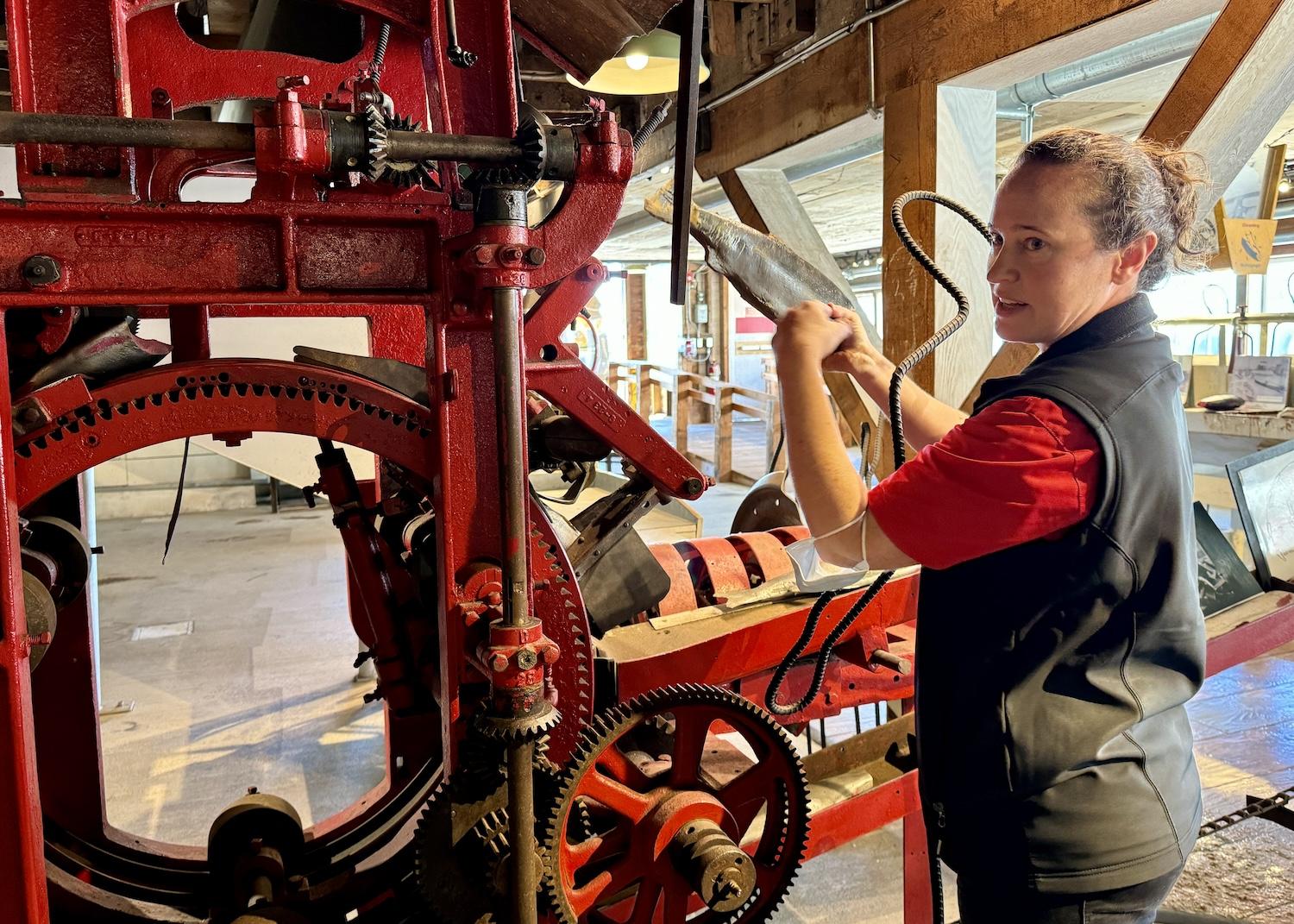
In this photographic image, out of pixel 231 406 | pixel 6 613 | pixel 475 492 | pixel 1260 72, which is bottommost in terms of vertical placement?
pixel 6 613

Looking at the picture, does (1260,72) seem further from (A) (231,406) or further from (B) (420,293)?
(A) (231,406)

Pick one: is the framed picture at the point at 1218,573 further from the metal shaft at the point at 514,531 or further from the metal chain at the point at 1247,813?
the metal shaft at the point at 514,531

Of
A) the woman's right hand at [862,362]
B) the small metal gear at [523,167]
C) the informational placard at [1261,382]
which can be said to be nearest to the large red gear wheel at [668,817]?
the woman's right hand at [862,362]

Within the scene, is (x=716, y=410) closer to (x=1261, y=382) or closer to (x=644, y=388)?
(x=644, y=388)

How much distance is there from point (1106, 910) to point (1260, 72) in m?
1.98

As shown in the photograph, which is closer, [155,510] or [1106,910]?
[1106,910]

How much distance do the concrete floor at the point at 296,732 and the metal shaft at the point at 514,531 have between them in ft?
5.07

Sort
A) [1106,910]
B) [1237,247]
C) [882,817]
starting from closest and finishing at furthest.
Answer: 1. [1106,910]
2. [882,817]
3. [1237,247]

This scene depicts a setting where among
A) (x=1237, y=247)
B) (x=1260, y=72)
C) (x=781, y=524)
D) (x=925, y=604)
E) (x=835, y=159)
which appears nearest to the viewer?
(x=925, y=604)

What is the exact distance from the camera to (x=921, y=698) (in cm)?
141

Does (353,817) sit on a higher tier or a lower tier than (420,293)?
lower

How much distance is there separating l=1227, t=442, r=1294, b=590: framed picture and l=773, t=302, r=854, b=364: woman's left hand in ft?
6.13

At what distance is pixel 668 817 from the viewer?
1.66m

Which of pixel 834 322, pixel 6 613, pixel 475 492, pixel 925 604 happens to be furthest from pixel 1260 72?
pixel 6 613
